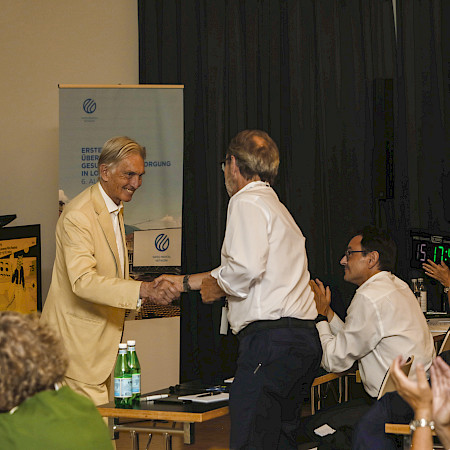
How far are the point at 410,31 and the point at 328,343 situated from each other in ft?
13.0

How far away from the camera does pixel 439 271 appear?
20.7 feet

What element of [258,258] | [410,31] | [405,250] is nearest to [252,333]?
[258,258]

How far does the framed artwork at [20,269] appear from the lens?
5.34 m

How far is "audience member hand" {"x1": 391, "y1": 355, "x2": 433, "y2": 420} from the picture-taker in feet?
6.25

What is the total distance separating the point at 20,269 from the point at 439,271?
3356 mm

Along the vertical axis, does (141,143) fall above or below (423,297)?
above

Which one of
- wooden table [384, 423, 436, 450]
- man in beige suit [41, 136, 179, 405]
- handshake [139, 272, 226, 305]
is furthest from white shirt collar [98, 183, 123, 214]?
wooden table [384, 423, 436, 450]

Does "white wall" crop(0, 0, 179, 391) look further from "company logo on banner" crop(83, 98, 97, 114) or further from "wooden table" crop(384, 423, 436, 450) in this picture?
"wooden table" crop(384, 423, 436, 450)

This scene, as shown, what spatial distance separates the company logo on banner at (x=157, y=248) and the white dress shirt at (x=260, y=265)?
306cm

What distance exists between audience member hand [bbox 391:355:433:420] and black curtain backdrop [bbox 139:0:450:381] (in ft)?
15.4

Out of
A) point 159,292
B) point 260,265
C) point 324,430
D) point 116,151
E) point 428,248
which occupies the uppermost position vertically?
point 116,151

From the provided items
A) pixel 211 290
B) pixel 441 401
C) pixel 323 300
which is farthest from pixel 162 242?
pixel 441 401

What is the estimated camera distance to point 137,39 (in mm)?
7453

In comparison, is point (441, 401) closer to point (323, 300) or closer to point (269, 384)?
point (269, 384)
